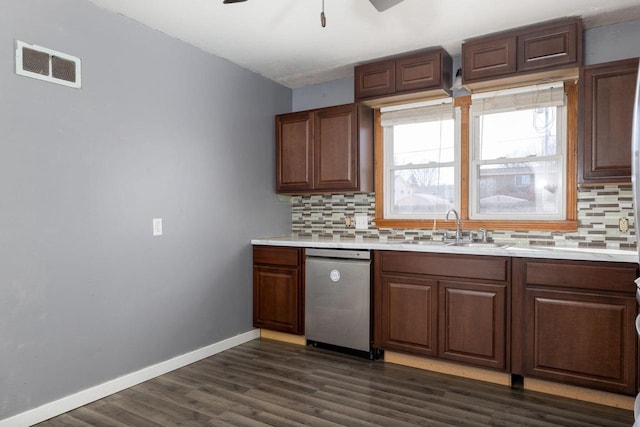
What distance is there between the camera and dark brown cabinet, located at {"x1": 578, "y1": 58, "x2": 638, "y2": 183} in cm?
258

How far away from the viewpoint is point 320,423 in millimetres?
2242

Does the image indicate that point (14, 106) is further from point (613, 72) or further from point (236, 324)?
point (613, 72)


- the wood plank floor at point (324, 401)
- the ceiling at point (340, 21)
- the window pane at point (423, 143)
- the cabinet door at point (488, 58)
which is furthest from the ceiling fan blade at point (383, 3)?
the wood plank floor at point (324, 401)

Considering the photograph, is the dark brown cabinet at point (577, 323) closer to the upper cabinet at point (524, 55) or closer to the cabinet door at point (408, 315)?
the cabinet door at point (408, 315)

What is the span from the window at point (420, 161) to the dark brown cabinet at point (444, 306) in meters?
0.78

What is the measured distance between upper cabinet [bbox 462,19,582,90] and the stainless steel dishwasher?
5.19 feet

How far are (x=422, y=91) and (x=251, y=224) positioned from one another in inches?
73.5

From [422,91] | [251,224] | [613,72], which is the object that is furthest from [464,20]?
[251,224]

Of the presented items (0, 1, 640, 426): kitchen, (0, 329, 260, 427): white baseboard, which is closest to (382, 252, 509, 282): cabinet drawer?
(0, 1, 640, 426): kitchen

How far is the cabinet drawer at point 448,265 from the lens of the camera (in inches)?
107

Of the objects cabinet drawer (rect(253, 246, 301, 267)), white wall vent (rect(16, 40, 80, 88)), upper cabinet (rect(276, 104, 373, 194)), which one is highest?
white wall vent (rect(16, 40, 80, 88))

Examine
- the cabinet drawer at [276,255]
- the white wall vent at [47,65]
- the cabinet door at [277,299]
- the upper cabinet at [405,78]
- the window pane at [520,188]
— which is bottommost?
the cabinet door at [277,299]

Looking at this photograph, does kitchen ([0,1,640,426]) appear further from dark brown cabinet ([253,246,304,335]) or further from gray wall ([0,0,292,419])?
dark brown cabinet ([253,246,304,335])

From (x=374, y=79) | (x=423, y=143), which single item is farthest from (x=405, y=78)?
(x=423, y=143)
